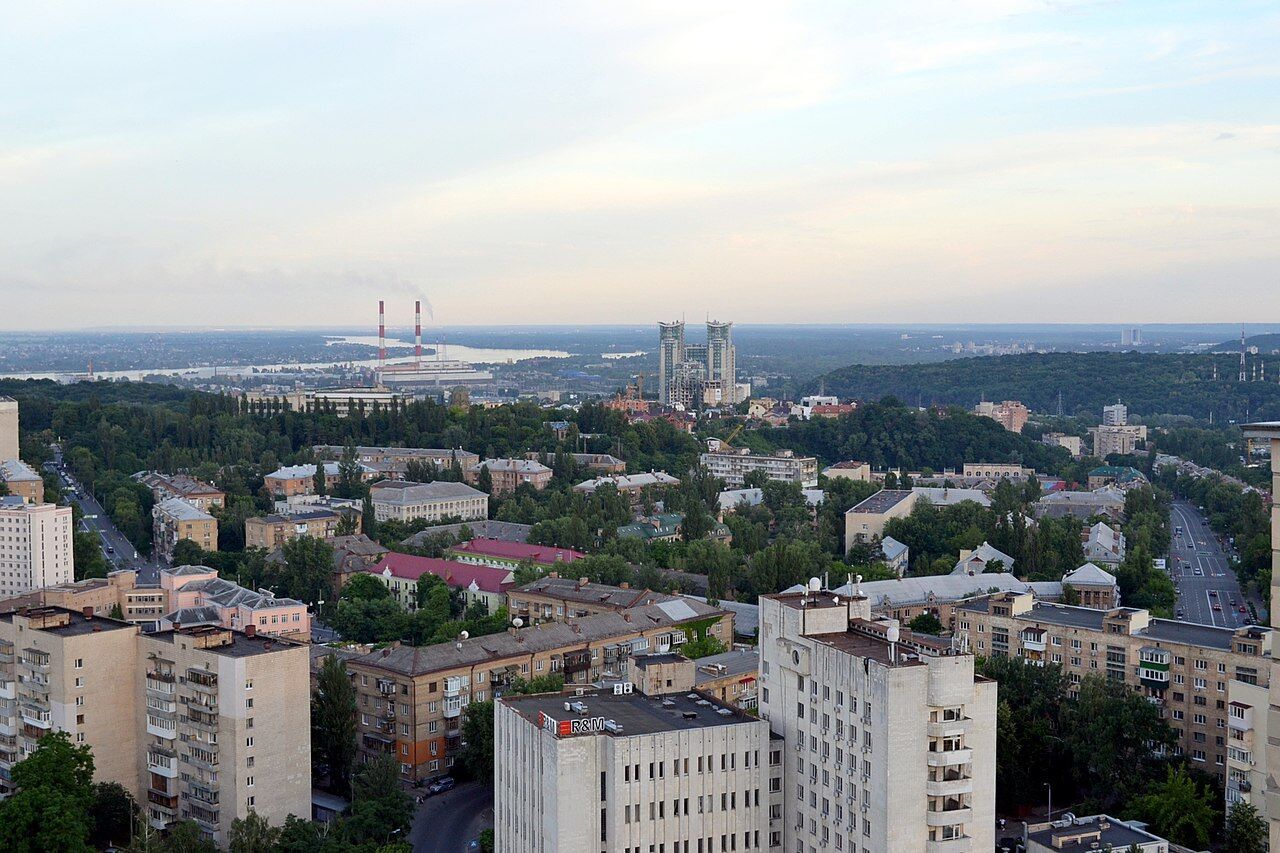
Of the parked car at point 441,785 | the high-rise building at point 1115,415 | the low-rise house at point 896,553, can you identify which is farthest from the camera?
the high-rise building at point 1115,415

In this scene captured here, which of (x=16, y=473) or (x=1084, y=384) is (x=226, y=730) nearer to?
(x=16, y=473)

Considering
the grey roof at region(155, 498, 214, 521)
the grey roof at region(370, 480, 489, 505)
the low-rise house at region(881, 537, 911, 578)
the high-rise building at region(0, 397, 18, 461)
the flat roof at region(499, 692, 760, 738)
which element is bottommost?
the low-rise house at region(881, 537, 911, 578)

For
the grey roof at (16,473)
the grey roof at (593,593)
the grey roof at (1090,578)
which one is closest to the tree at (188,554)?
the grey roof at (16,473)

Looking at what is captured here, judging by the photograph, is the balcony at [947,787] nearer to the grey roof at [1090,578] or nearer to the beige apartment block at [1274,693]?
the beige apartment block at [1274,693]

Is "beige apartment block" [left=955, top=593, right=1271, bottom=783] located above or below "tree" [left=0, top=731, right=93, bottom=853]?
above

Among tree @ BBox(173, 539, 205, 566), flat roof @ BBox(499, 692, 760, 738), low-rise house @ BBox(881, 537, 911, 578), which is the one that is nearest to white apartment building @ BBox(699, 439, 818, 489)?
low-rise house @ BBox(881, 537, 911, 578)

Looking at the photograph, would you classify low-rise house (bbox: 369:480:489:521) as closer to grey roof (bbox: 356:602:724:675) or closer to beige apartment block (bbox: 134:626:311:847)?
grey roof (bbox: 356:602:724:675)

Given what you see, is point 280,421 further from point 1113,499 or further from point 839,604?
point 839,604
